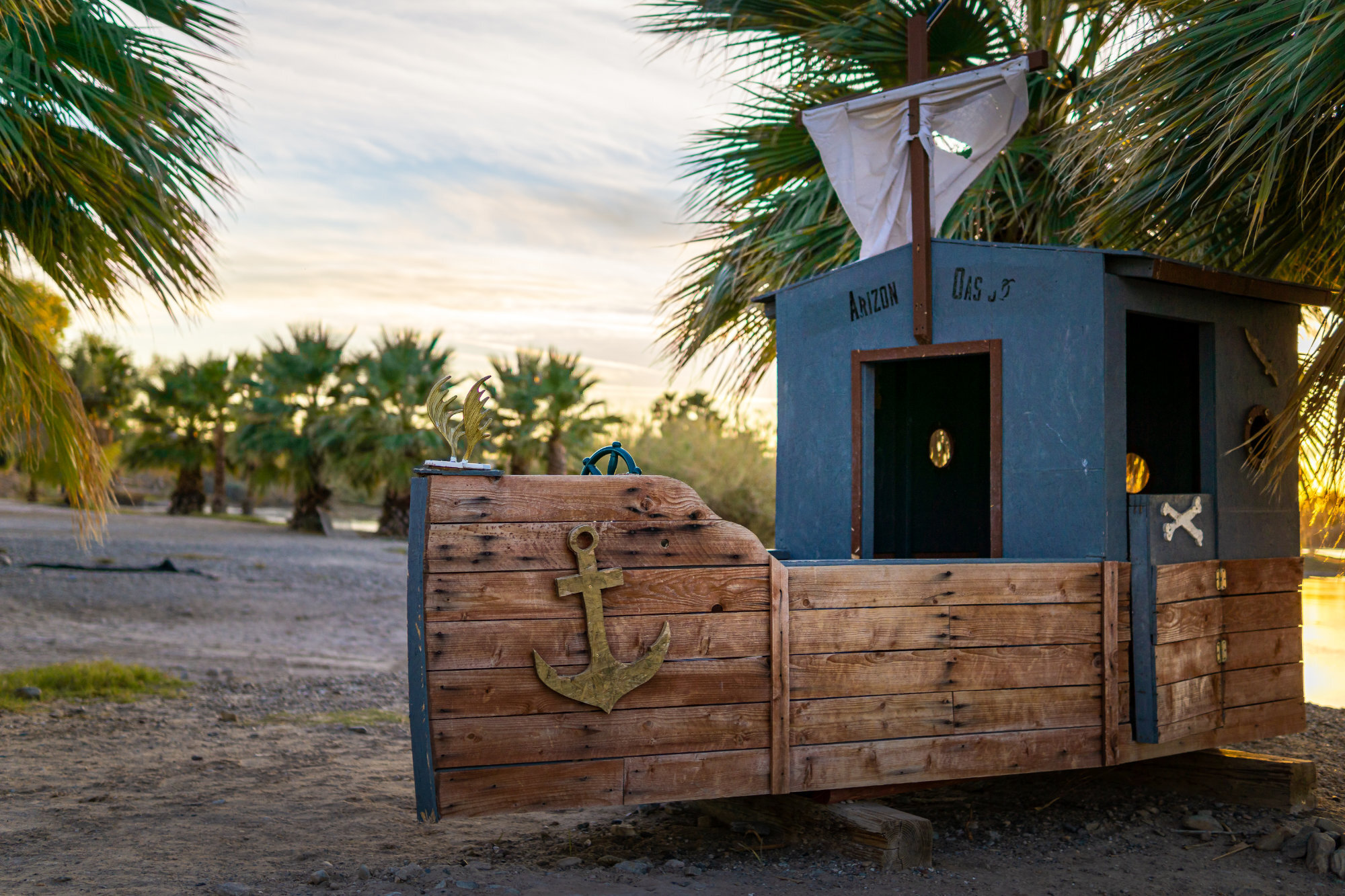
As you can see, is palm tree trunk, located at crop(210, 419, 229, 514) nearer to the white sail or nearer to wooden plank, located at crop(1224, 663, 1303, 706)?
the white sail

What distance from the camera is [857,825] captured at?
14.4ft

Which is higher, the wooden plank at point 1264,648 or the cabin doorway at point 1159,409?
the cabin doorway at point 1159,409

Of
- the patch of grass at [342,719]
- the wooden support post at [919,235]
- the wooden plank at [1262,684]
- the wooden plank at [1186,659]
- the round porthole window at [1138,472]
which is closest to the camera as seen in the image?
A: the wooden plank at [1186,659]

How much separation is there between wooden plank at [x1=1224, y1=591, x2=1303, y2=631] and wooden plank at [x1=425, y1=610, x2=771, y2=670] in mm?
2624

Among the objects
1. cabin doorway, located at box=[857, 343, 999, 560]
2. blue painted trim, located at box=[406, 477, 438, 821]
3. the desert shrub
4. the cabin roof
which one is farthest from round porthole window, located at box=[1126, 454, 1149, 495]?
the desert shrub

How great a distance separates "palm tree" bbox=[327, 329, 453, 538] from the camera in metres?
24.6

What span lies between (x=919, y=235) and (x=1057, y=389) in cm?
105

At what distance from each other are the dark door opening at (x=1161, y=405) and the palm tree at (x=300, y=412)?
22298 millimetres

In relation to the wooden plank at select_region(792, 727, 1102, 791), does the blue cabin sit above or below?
above

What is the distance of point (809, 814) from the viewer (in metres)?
4.58

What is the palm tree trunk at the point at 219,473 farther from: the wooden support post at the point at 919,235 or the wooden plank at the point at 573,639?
the wooden plank at the point at 573,639

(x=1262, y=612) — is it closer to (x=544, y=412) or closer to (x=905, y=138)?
(x=905, y=138)

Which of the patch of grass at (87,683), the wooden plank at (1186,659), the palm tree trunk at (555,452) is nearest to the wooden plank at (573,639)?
the wooden plank at (1186,659)

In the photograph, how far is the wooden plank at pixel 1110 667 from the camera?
15.2ft
